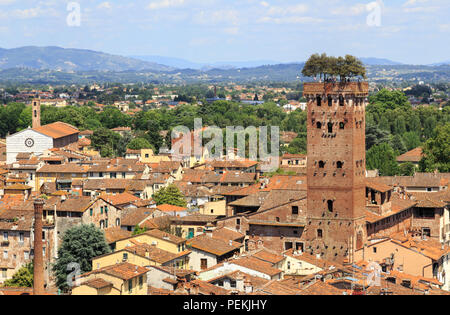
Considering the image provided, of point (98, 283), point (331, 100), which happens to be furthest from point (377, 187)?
point (98, 283)

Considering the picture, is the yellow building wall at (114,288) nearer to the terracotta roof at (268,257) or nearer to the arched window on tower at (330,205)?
the terracotta roof at (268,257)

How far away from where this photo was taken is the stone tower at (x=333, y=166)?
3972 cm

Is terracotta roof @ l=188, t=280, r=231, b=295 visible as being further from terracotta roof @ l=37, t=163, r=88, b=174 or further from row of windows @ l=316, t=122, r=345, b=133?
terracotta roof @ l=37, t=163, r=88, b=174

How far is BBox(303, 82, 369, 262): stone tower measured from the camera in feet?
130

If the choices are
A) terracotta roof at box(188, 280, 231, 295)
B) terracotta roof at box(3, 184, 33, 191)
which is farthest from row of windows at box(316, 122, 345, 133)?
terracotta roof at box(3, 184, 33, 191)

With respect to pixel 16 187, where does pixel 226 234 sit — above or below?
below

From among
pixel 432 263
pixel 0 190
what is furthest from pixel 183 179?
pixel 432 263

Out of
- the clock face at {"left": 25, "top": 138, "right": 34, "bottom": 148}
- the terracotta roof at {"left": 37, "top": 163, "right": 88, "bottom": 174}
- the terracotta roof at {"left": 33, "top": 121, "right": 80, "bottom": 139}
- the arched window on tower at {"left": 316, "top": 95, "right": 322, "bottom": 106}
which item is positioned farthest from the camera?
the terracotta roof at {"left": 33, "top": 121, "right": 80, "bottom": 139}

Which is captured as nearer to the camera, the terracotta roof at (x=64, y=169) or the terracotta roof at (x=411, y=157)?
the terracotta roof at (x=64, y=169)

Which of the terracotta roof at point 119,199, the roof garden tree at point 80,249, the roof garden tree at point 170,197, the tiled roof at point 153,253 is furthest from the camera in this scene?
the roof garden tree at point 170,197

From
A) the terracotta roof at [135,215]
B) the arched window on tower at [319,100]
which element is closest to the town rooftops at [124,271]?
the terracotta roof at [135,215]

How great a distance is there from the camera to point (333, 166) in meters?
40.3

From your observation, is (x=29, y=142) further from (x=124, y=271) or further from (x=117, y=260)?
(x=124, y=271)

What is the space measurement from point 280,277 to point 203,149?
149ft
